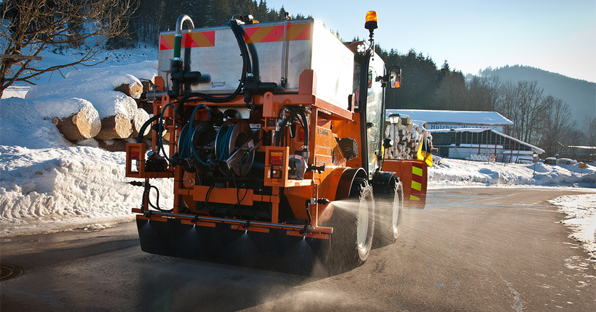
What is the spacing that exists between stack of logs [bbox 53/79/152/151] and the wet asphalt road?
4.85 meters

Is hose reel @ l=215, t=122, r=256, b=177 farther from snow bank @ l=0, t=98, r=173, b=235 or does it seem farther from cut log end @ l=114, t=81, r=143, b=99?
cut log end @ l=114, t=81, r=143, b=99

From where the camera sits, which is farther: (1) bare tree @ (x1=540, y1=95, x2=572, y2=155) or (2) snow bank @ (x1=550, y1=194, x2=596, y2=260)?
(1) bare tree @ (x1=540, y1=95, x2=572, y2=155)

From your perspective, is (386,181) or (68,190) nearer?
(386,181)

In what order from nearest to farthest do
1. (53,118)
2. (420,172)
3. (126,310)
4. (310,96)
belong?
(126,310) → (310,96) → (420,172) → (53,118)

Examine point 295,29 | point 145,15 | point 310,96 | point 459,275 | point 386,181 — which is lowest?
point 459,275

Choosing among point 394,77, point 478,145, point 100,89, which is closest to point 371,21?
point 394,77

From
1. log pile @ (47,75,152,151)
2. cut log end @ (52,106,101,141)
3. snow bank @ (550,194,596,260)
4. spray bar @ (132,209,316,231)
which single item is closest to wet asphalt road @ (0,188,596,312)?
spray bar @ (132,209,316,231)

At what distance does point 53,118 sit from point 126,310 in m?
8.76

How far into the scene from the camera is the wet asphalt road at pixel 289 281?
3869 millimetres

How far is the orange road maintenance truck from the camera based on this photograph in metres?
4.53

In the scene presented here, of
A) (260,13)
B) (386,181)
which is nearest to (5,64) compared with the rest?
(386,181)

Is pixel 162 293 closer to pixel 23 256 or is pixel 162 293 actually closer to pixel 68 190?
pixel 23 256

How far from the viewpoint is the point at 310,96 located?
14.8 feet

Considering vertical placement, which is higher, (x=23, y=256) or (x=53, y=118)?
(x=53, y=118)
